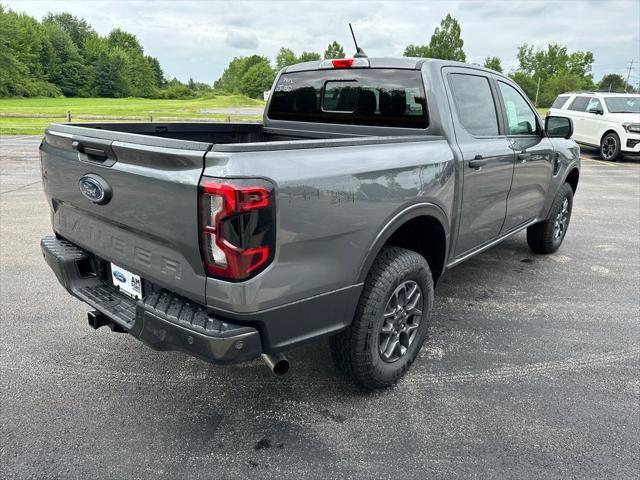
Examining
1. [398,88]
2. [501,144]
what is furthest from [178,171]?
[501,144]

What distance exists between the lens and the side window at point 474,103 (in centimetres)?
346

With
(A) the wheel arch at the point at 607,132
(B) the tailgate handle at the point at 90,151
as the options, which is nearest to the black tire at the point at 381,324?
(B) the tailgate handle at the point at 90,151

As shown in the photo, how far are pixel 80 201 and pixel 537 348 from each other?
308cm

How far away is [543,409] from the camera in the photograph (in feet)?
9.01

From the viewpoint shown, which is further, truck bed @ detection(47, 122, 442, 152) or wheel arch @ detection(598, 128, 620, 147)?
wheel arch @ detection(598, 128, 620, 147)

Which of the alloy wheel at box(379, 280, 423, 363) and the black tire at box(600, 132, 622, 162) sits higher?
the black tire at box(600, 132, 622, 162)

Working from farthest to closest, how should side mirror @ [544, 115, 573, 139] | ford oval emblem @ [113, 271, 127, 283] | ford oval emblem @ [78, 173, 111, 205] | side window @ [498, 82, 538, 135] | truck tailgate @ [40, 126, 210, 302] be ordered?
side mirror @ [544, 115, 573, 139] < side window @ [498, 82, 538, 135] < ford oval emblem @ [113, 271, 127, 283] < ford oval emblem @ [78, 173, 111, 205] < truck tailgate @ [40, 126, 210, 302]

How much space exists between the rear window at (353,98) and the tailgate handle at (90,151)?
1.93m

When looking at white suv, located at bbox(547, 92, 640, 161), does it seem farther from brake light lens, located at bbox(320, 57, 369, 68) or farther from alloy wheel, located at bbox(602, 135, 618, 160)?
brake light lens, located at bbox(320, 57, 369, 68)

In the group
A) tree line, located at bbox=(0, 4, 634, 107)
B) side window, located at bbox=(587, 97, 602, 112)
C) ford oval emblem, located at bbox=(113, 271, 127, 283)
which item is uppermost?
tree line, located at bbox=(0, 4, 634, 107)

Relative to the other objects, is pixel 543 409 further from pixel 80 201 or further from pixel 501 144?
pixel 80 201

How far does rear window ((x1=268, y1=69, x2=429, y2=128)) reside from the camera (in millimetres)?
3338

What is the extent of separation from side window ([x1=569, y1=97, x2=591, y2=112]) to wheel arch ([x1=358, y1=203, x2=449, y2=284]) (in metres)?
14.1

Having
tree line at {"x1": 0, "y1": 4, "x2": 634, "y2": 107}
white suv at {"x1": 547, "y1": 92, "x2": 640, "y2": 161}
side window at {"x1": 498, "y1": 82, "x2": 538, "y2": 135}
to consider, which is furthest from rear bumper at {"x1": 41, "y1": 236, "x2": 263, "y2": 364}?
tree line at {"x1": 0, "y1": 4, "x2": 634, "y2": 107}
